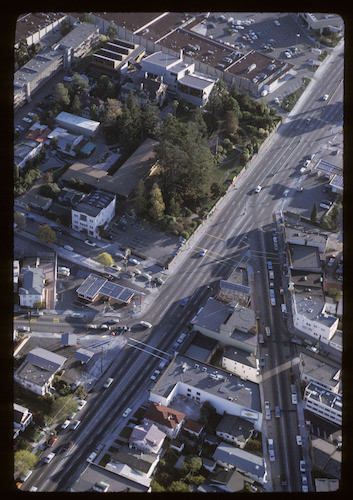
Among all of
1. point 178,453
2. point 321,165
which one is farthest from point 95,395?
point 321,165

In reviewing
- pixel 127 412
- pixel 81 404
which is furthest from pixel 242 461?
pixel 81 404

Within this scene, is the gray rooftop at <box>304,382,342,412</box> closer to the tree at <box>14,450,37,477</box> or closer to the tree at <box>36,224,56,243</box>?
the tree at <box>14,450,37,477</box>

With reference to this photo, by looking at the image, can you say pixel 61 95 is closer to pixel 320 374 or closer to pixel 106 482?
pixel 320 374

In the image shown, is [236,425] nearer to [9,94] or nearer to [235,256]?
[235,256]

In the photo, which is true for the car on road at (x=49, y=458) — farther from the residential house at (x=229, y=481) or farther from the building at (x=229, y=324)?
the building at (x=229, y=324)

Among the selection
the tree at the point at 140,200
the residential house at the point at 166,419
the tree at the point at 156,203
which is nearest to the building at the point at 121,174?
the tree at the point at 140,200

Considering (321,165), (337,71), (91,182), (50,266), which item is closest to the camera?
(50,266)
